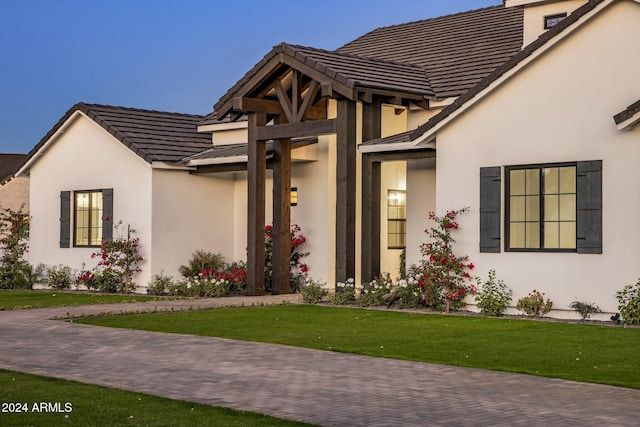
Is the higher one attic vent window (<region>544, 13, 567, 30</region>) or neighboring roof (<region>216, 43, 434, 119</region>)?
attic vent window (<region>544, 13, 567, 30</region>)

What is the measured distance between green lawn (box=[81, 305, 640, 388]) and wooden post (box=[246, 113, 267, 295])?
312cm

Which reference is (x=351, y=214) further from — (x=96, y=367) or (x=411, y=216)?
(x=96, y=367)

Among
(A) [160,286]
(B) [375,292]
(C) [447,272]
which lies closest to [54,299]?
(A) [160,286]

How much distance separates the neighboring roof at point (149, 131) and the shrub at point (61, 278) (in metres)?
3.20

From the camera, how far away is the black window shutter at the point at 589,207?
52.2 feet

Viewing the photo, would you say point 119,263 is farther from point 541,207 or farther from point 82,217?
point 541,207

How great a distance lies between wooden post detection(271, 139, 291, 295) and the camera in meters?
21.8

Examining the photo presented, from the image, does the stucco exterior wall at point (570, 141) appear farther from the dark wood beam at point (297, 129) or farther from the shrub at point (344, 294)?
the dark wood beam at point (297, 129)

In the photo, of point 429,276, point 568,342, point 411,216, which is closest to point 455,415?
point 568,342

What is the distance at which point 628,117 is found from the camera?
49.7ft

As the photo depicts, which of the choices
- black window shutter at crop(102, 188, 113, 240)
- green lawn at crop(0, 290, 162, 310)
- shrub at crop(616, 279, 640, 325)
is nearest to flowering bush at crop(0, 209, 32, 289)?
green lawn at crop(0, 290, 162, 310)

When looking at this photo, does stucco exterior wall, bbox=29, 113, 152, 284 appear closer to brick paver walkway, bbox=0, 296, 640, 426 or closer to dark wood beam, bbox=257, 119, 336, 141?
→ dark wood beam, bbox=257, 119, 336, 141

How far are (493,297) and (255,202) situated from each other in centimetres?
638

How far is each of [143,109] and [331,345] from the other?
563 inches
